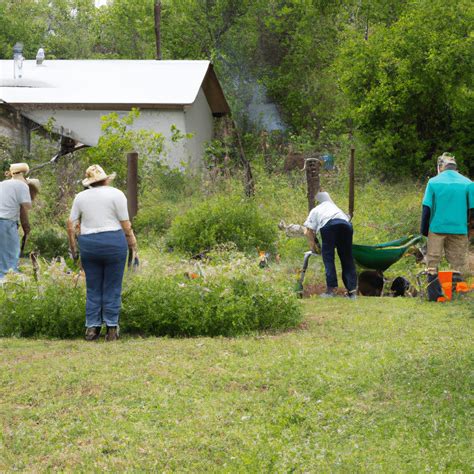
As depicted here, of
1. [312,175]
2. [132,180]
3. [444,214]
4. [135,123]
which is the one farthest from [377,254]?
[135,123]

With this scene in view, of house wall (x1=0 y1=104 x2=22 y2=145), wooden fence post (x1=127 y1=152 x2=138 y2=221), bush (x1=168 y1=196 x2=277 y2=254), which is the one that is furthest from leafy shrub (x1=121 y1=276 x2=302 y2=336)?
house wall (x1=0 y1=104 x2=22 y2=145)

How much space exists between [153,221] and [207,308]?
7.69 meters

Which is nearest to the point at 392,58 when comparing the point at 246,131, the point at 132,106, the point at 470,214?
Result: the point at 132,106

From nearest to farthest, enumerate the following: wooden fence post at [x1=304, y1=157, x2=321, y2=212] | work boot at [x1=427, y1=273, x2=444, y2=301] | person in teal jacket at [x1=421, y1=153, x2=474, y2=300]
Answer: work boot at [x1=427, y1=273, x2=444, y2=301] → person in teal jacket at [x1=421, y1=153, x2=474, y2=300] → wooden fence post at [x1=304, y1=157, x2=321, y2=212]

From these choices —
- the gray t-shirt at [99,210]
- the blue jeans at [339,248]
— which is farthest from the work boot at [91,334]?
the blue jeans at [339,248]

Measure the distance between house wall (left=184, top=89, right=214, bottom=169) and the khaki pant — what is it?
12.7 meters

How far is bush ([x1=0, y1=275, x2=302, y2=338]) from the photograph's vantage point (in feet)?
30.1

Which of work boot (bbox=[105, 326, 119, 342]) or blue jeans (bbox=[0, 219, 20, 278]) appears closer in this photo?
work boot (bbox=[105, 326, 119, 342])

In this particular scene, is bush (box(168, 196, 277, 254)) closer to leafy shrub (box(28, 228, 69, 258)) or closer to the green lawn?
leafy shrub (box(28, 228, 69, 258))

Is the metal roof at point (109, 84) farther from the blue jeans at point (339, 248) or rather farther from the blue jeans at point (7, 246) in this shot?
the blue jeans at point (339, 248)

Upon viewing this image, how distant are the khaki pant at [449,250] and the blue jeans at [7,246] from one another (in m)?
5.34

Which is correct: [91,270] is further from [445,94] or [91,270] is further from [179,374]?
[445,94]

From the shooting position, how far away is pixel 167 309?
30.2 ft

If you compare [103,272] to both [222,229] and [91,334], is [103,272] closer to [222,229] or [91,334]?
[91,334]
